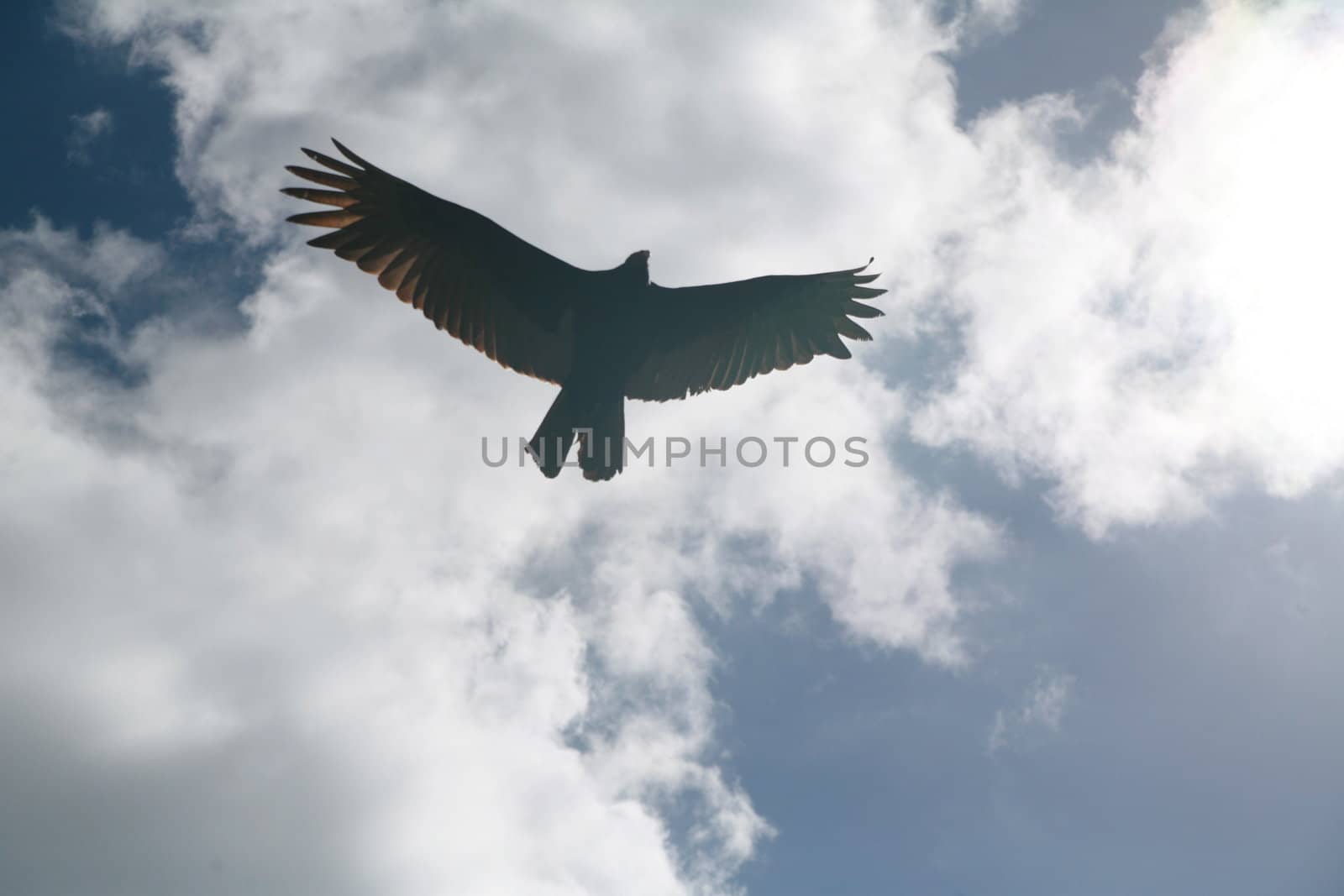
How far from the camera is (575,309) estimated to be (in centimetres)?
959

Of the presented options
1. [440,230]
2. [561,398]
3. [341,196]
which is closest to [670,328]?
[561,398]

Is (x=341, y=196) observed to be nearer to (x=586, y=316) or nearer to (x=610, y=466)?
(x=586, y=316)

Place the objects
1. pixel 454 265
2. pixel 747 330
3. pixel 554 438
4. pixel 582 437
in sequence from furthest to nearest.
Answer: pixel 747 330, pixel 454 265, pixel 582 437, pixel 554 438

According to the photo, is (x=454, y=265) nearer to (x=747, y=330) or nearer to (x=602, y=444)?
(x=602, y=444)

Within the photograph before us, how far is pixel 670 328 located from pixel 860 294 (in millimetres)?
2047

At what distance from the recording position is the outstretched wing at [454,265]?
9.12 m

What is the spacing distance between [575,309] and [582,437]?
1.34 m

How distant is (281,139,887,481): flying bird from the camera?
9094 millimetres

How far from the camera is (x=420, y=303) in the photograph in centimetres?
948

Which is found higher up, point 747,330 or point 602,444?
point 747,330

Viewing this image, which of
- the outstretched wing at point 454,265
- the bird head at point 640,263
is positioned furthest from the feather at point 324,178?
the bird head at point 640,263

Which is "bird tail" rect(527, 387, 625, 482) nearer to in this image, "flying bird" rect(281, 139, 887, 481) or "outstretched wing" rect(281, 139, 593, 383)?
"flying bird" rect(281, 139, 887, 481)

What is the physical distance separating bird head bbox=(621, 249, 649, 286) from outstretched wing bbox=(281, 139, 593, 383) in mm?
371

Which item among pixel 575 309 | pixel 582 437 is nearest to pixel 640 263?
pixel 575 309
